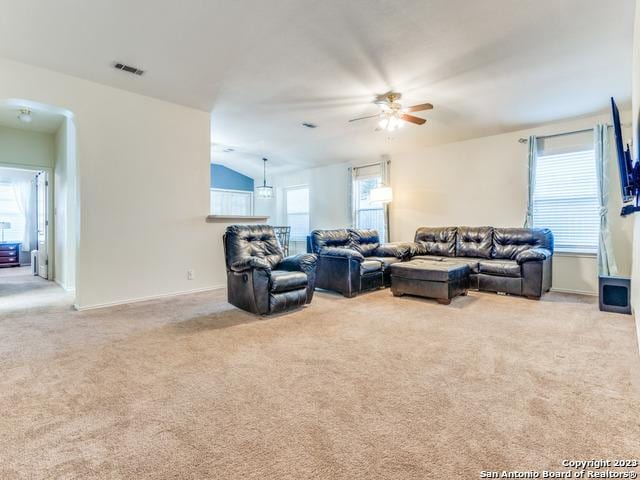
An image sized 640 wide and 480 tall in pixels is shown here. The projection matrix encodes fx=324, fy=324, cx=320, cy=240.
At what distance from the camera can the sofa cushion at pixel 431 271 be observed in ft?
13.0

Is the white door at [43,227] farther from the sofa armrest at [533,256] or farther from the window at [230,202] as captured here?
the sofa armrest at [533,256]

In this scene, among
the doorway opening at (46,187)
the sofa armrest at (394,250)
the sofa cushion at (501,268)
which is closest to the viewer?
the sofa cushion at (501,268)

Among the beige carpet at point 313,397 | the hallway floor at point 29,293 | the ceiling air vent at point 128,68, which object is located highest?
the ceiling air vent at point 128,68

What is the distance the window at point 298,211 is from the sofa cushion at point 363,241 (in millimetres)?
3330

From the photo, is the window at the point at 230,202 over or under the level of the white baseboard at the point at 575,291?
over

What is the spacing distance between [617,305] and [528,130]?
293 cm

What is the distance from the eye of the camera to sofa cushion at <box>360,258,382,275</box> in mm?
4625

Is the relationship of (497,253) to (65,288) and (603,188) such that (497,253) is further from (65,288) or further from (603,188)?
(65,288)

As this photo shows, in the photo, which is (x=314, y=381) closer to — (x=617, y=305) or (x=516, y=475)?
(x=516, y=475)

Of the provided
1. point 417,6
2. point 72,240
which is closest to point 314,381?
point 417,6

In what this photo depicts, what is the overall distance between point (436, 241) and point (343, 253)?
214 cm

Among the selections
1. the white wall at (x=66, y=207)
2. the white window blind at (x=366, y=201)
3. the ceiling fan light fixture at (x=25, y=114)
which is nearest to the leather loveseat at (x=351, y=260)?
the white window blind at (x=366, y=201)

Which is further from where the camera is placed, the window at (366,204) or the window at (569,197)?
the window at (366,204)

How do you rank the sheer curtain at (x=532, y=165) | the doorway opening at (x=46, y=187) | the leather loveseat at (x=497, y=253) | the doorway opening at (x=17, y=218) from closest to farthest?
the leather loveseat at (x=497, y=253) < the doorway opening at (x=46, y=187) < the sheer curtain at (x=532, y=165) < the doorway opening at (x=17, y=218)
